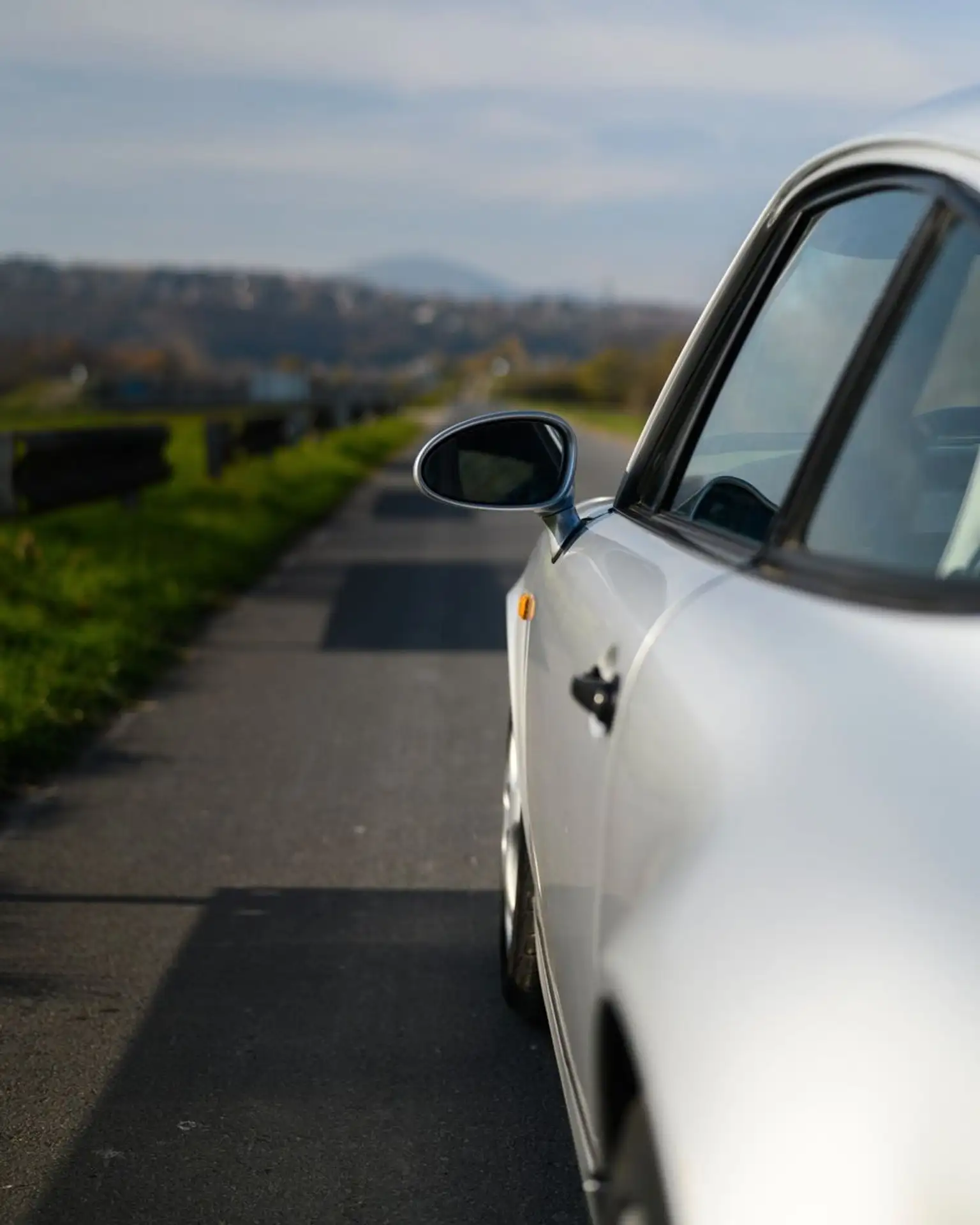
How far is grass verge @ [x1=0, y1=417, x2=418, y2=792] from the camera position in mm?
7941

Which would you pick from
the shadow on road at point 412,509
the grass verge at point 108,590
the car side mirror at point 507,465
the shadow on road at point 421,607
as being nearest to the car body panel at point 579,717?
the car side mirror at point 507,465

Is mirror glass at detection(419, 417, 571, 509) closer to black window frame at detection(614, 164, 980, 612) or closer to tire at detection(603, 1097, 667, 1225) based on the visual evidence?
black window frame at detection(614, 164, 980, 612)

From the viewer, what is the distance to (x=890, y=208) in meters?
2.31

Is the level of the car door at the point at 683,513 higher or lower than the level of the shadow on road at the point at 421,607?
higher

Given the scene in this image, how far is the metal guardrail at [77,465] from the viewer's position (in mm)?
11906

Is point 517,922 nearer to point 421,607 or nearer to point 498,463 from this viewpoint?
point 498,463

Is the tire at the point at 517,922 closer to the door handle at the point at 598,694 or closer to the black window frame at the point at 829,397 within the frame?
the black window frame at the point at 829,397

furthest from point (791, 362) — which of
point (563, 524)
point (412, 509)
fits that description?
point (412, 509)

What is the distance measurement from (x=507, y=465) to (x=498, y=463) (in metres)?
0.02

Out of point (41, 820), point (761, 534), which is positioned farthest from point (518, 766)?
point (41, 820)

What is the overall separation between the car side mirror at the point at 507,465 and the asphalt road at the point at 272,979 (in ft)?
4.01

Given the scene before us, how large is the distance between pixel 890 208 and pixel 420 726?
228 inches

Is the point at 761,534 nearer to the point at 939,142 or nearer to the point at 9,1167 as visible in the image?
the point at 939,142

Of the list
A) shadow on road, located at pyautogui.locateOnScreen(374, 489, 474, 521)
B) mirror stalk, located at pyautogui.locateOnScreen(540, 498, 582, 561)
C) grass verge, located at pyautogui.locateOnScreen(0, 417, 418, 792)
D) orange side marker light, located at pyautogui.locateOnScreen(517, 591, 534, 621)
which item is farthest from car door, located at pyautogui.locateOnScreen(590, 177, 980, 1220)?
shadow on road, located at pyautogui.locateOnScreen(374, 489, 474, 521)
